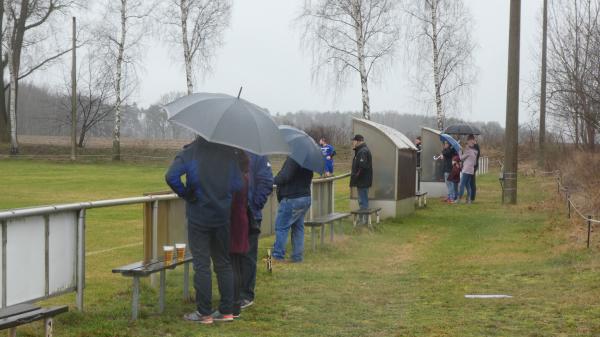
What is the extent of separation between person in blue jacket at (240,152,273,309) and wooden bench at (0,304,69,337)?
7.78 ft

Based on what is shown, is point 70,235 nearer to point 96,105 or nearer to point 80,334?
point 80,334

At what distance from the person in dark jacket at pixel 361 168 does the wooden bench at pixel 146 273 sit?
7762 millimetres

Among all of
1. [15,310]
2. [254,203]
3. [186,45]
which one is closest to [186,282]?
[254,203]

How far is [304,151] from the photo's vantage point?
1055 cm

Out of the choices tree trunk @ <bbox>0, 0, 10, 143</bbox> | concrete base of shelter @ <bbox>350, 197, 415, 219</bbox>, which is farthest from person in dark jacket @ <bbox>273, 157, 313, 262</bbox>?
tree trunk @ <bbox>0, 0, 10, 143</bbox>

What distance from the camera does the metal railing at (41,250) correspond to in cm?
597

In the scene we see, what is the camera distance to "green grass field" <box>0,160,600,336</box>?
22.7 ft

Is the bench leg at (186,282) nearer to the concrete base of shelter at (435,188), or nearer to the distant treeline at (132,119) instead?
the concrete base of shelter at (435,188)

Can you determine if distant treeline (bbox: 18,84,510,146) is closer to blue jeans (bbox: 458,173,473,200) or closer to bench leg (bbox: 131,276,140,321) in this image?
blue jeans (bbox: 458,173,473,200)

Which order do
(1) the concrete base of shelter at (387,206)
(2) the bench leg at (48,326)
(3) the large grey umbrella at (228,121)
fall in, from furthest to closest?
(1) the concrete base of shelter at (387,206), (3) the large grey umbrella at (228,121), (2) the bench leg at (48,326)

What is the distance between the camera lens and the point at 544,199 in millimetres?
21797

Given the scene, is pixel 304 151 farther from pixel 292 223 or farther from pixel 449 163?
pixel 449 163

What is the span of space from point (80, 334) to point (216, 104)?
2.19 metres

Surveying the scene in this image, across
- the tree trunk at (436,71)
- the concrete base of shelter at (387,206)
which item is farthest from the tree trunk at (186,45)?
the concrete base of shelter at (387,206)
